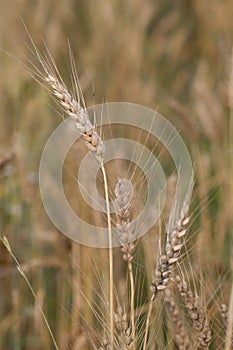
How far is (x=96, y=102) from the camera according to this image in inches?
108

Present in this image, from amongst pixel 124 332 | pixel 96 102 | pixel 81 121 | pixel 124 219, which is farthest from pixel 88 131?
pixel 96 102

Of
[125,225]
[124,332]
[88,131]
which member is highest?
[88,131]

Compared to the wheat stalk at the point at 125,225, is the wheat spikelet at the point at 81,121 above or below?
above

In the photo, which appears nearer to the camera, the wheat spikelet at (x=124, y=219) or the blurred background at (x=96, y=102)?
the wheat spikelet at (x=124, y=219)

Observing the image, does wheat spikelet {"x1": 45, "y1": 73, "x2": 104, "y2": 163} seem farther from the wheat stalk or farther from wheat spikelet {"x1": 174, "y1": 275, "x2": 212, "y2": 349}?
wheat spikelet {"x1": 174, "y1": 275, "x2": 212, "y2": 349}

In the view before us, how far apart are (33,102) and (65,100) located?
54.0 inches

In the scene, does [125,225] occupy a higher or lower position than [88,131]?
lower

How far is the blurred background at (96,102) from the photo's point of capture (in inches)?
65.0

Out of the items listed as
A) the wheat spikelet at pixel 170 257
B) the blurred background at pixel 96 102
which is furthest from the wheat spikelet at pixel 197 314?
the blurred background at pixel 96 102

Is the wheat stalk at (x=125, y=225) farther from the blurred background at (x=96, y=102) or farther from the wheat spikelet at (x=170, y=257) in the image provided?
the blurred background at (x=96, y=102)

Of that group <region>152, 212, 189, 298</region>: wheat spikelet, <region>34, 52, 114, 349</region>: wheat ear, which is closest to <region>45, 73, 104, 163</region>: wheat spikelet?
<region>34, 52, 114, 349</region>: wheat ear

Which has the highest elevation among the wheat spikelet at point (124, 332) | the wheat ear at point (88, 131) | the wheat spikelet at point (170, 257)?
the wheat ear at point (88, 131)

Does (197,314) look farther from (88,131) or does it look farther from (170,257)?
(88,131)

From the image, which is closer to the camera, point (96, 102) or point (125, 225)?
point (125, 225)
